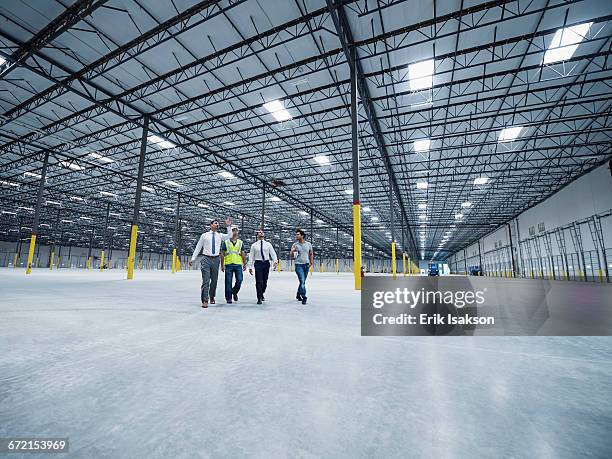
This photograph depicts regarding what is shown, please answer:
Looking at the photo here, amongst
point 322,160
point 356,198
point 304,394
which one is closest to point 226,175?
point 322,160

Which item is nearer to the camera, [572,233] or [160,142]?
[160,142]

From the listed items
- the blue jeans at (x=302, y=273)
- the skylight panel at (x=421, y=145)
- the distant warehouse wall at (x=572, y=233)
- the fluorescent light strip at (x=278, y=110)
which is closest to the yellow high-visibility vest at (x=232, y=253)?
the blue jeans at (x=302, y=273)

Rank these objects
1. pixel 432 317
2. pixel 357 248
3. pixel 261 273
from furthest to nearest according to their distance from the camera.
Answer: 1. pixel 357 248
2. pixel 261 273
3. pixel 432 317

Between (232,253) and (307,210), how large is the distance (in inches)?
1264

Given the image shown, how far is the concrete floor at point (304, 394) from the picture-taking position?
1.34m

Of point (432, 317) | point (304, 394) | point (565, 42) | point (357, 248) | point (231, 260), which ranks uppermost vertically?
point (565, 42)

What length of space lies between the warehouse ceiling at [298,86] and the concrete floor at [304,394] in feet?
35.7

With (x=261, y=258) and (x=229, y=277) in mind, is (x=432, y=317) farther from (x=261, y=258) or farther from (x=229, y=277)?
(x=229, y=277)

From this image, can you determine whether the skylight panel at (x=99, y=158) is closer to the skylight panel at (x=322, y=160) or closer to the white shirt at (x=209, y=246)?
the skylight panel at (x=322, y=160)

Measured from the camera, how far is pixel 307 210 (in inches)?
1512

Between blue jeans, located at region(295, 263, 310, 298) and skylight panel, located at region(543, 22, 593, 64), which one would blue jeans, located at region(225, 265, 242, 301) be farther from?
skylight panel, located at region(543, 22, 593, 64)

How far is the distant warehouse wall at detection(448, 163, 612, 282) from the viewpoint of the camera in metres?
20.9

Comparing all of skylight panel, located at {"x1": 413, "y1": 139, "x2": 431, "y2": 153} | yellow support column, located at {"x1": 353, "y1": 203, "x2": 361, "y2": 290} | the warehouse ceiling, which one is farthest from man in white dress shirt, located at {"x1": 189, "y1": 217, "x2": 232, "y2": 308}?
skylight panel, located at {"x1": 413, "y1": 139, "x2": 431, "y2": 153}

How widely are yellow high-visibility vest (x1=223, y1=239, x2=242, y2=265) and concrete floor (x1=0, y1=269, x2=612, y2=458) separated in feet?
9.70
